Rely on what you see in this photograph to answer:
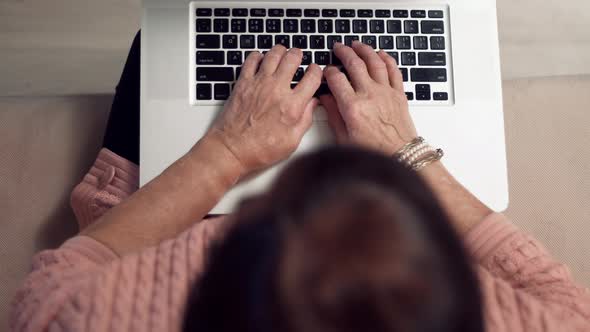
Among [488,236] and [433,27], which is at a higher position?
[433,27]

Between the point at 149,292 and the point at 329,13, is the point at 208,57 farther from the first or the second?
the point at 149,292

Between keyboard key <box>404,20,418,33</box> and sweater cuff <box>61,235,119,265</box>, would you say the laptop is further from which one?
sweater cuff <box>61,235,119,265</box>

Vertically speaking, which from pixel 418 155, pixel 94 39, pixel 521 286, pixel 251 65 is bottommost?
pixel 521 286

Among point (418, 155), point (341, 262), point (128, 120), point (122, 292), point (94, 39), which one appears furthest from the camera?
point (94, 39)

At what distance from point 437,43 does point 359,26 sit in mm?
83

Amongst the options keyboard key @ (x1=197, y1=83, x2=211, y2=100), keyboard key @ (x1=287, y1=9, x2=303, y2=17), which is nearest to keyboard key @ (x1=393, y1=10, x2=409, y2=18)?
keyboard key @ (x1=287, y1=9, x2=303, y2=17)

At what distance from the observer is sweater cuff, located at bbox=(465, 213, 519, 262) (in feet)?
1.36

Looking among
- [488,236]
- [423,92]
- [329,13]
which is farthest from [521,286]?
[329,13]

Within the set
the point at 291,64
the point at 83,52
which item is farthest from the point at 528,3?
the point at 83,52

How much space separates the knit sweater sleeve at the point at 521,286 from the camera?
0.34 metres

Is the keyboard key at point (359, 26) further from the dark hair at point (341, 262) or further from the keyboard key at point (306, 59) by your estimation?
the dark hair at point (341, 262)

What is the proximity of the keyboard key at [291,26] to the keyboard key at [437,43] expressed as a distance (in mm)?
141

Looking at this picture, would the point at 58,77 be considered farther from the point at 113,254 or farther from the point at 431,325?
the point at 431,325

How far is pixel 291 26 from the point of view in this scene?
0.52 m
